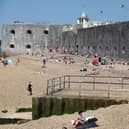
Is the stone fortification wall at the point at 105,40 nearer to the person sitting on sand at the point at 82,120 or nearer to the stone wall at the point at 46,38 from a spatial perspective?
the stone wall at the point at 46,38

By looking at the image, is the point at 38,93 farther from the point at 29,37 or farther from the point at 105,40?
the point at 29,37

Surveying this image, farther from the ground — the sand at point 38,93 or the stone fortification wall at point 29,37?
the stone fortification wall at point 29,37

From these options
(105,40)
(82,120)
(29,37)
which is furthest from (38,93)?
(29,37)

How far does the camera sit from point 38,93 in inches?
835

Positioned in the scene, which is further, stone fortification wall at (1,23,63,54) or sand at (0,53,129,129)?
stone fortification wall at (1,23,63,54)

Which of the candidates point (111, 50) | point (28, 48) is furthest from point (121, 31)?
point (28, 48)

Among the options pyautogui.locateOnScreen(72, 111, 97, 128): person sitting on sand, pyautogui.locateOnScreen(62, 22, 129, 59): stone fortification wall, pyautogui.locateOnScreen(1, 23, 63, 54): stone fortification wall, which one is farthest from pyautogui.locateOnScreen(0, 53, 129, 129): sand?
pyautogui.locateOnScreen(1, 23, 63, 54): stone fortification wall

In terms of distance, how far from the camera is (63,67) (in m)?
34.0

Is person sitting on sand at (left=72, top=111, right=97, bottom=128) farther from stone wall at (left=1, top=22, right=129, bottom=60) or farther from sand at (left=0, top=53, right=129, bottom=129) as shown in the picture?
stone wall at (left=1, top=22, right=129, bottom=60)

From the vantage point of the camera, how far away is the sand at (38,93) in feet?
39.9

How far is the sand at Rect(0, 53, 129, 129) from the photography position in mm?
12164

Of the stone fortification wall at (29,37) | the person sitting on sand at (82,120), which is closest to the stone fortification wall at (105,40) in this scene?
the stone fortification wall at (29,37)

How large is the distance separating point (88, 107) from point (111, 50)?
2426cm

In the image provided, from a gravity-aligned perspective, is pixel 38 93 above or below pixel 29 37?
below
